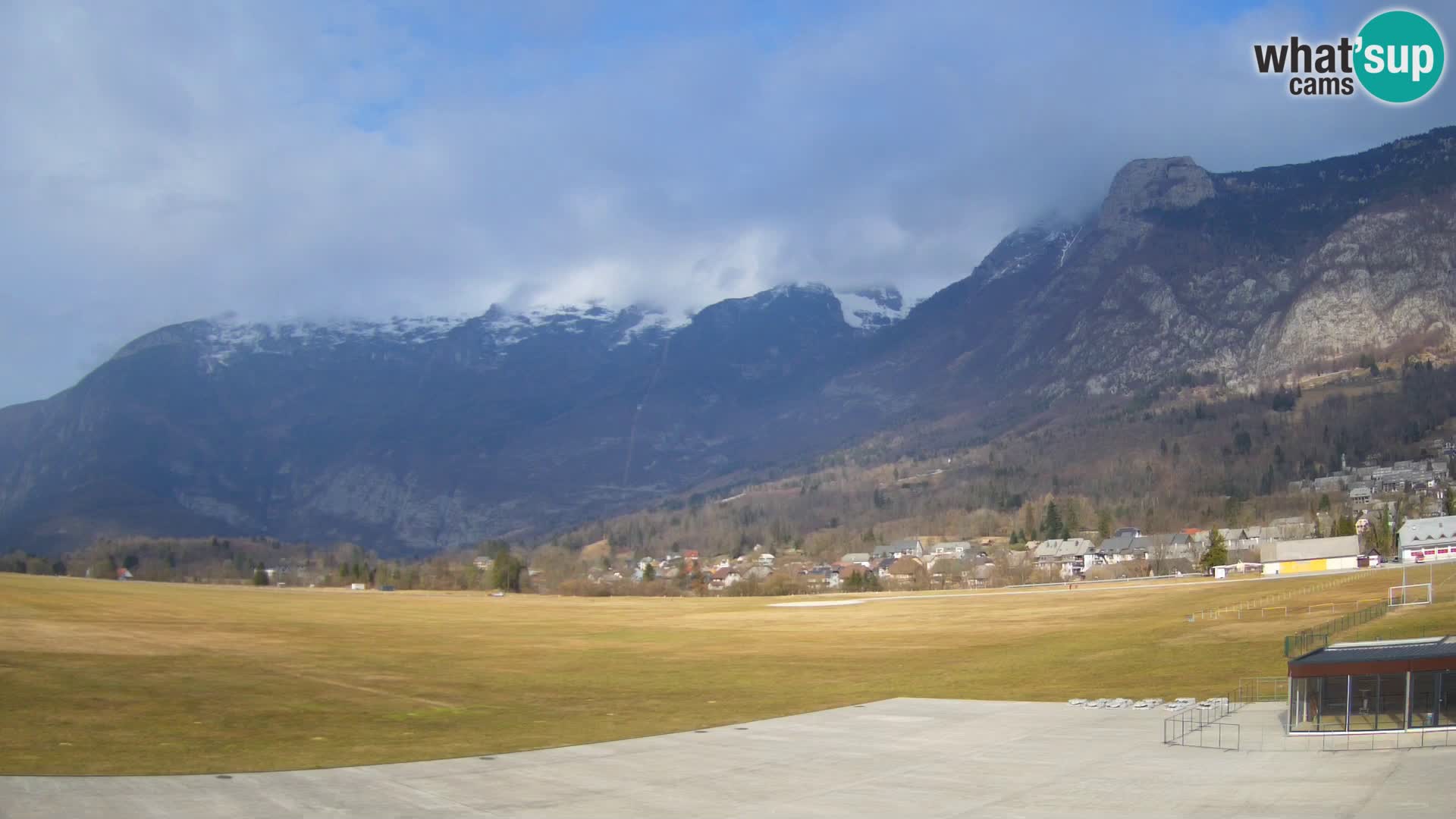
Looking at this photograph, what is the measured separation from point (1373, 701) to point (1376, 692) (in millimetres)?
341

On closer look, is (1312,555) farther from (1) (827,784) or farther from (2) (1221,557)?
(1) (827,784)

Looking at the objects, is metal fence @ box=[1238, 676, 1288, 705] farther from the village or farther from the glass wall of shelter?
the village

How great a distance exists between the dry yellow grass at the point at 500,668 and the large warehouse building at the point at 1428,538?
2540cm

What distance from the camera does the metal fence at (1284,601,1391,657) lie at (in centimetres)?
4941

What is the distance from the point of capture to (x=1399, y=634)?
55.1m

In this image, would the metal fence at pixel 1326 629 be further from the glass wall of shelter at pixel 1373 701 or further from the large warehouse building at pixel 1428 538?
the large warehouse building at pixel 1428 538

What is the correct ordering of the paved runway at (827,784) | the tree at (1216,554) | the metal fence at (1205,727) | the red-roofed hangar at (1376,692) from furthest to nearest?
the tree at (1216,554)
the metal fence at (1205,727)
the red-roofed hangar at (1376,692)
the paved runway at (827,784)

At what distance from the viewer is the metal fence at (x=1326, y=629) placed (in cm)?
4941

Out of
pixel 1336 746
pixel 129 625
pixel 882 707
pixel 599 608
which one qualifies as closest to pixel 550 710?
pixel 882 707

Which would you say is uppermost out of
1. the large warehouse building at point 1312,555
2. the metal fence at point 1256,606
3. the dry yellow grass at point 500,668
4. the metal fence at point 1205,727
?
the large warehouse building at point 1312,555

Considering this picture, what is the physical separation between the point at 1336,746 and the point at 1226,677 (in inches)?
610

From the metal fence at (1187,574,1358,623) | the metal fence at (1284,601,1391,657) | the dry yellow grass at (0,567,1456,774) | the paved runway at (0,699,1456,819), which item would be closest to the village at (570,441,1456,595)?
the metal fence at (1187,574,1358,623)

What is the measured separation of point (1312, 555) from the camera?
129375mm

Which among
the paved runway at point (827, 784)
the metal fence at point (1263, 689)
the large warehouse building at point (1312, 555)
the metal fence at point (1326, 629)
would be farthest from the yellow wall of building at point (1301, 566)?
the paved runway at point (827, 784)
